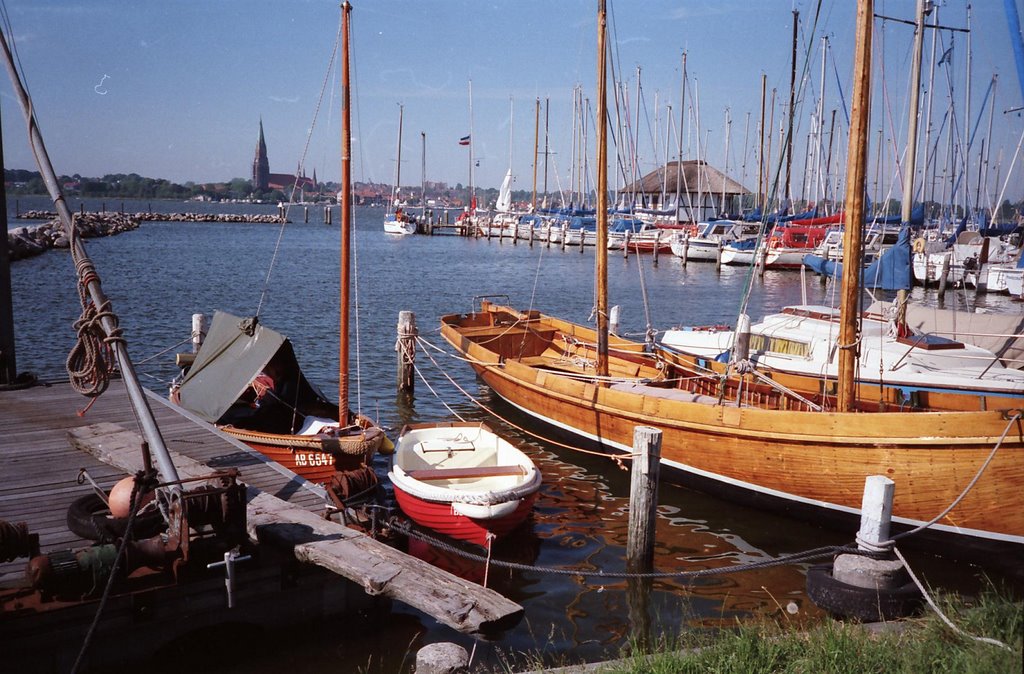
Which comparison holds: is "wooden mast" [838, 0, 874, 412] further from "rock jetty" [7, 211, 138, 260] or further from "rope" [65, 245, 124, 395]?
"rock jetty" [7, 211, 138, 260]

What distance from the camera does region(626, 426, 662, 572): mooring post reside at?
9648 mm

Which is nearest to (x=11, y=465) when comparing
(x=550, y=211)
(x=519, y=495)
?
(x=519, y=495)

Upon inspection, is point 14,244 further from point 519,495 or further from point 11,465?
point 519,495

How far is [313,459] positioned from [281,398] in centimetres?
221

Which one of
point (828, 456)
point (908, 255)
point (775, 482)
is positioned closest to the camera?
point (828, 456)

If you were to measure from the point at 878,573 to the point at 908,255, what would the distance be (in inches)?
731

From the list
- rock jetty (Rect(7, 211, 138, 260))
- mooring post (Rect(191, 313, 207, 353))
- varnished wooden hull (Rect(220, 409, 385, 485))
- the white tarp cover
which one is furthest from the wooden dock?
rock jetty (Rect(7, 211, 138, 260))

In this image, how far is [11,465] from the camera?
9922 mm

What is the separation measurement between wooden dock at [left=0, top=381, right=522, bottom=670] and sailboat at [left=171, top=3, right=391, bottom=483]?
82cm

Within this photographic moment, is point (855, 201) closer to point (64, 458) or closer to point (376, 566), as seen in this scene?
point (376, 566)

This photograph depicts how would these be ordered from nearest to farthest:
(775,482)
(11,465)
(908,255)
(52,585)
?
(52,585), (11,465), (775,482), (908,255)

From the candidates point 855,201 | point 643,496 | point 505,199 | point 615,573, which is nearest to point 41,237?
point 505,199

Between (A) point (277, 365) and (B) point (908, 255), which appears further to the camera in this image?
(B) point (908, 255)

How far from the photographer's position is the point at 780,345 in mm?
17797
